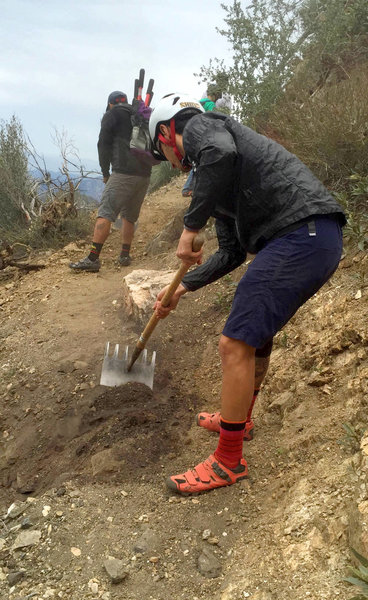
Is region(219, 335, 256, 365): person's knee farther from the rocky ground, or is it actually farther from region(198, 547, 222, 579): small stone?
region(198, 547, 222, 579): small stone

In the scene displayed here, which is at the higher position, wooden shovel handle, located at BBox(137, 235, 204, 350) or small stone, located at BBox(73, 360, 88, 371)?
wooden shovel handle, located at BBox(137, 235, 204, 350)

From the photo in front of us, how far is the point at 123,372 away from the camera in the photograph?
3256mm

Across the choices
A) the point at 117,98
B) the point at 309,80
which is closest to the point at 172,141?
the point at 117,98

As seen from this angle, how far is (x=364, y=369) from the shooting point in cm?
228

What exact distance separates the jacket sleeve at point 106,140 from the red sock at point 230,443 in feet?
13.3

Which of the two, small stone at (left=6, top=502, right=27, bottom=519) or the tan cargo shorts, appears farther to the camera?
the tan cargo shorts

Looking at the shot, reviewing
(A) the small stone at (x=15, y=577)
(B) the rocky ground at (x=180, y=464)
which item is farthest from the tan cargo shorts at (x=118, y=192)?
(A) the small stone at (x=15, y=577)

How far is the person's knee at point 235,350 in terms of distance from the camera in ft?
6.46

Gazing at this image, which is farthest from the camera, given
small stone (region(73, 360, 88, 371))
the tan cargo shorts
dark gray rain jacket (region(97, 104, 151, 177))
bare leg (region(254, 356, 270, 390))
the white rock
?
the tan cargo shorts

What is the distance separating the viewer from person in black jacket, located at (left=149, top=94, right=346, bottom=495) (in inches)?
74.6

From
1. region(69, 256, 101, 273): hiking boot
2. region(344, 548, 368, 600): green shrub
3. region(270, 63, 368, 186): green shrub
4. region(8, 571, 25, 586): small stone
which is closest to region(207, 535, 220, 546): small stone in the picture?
region(344, 548, 368, 600): green shrub

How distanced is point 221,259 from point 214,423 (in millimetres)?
914

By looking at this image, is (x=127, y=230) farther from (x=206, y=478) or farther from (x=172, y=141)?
(x=206, y=478)

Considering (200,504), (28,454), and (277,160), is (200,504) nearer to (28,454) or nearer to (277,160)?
(28,454)
